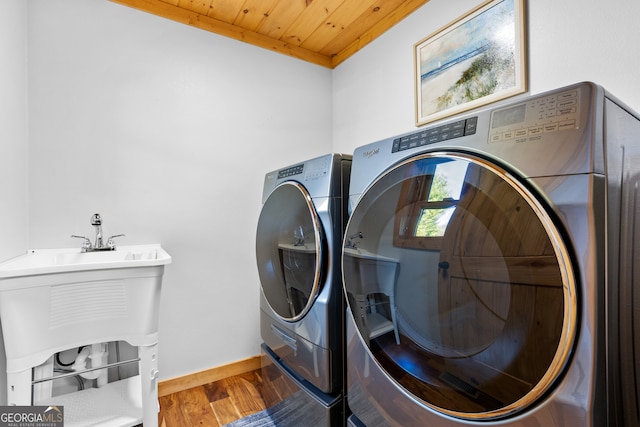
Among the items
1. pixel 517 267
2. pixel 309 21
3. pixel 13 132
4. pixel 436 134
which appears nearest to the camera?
pixel 517 267

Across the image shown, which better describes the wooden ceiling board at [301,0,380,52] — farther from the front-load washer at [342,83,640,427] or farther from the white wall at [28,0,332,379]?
the front-load washer at [342,83,640,427]

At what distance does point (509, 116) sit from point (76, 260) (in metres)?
1.74

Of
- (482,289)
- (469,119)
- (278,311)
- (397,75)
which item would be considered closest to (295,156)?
(397,75)

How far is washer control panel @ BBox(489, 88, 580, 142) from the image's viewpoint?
1.86 feet

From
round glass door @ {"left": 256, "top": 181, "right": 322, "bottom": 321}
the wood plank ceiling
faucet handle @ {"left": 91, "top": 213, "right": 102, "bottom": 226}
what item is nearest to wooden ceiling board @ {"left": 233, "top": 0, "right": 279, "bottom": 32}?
the wood plank ceiling

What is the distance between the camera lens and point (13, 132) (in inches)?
52.2

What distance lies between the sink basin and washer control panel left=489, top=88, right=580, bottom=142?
1198mm

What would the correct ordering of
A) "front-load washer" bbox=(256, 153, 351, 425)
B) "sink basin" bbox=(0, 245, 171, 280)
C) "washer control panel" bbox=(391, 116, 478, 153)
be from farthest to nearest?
"front-load washer" bbox=(256, 153, 351, 425)
"sink basin" bbox=(0, 245, 171, 280)
"washer control panel" bbox=(391, 116, 478, 153)

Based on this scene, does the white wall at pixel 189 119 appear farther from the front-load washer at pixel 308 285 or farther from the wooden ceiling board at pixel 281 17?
the front-load washer at pixel 308 285

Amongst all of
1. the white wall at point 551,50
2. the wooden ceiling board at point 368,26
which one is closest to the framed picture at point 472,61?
the white wall at point 551,50

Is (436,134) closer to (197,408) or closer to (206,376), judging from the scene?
(197,408)

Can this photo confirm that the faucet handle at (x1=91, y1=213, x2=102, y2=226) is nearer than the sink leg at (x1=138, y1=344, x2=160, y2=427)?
No

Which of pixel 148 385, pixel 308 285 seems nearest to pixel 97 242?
pixel 148 385

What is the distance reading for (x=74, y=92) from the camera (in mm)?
1614
